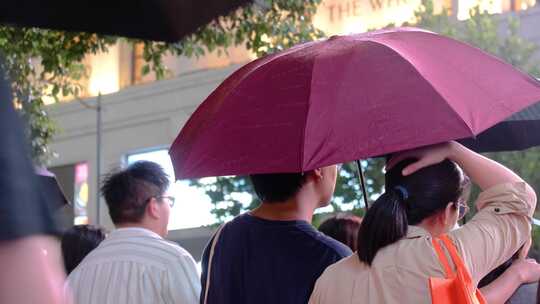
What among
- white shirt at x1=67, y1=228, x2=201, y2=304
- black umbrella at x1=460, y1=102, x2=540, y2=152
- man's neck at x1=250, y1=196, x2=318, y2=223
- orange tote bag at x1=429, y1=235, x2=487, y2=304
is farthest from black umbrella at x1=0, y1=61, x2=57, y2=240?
white shirt at x1=67, y1=228, x2=201, y2=304

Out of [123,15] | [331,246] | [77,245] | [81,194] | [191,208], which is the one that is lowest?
[81,194]

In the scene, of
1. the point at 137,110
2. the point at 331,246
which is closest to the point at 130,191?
the point at 331,246

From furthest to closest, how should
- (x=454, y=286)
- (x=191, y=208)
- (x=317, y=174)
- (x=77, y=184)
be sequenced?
(x=77, y=184)
(x=191, y=208)
(x=317, y=174)
(x=454, y=286)

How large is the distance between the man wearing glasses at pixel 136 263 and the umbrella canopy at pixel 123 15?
217 cm

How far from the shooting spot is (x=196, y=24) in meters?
2.37

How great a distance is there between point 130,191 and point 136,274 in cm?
56

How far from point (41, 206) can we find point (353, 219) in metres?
3.94

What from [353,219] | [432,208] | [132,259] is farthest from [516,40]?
[432,208]

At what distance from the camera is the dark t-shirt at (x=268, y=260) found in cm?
356

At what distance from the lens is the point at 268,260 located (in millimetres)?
3660

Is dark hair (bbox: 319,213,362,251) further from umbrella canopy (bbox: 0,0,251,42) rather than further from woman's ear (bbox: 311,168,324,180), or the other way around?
umbrella canopy (bbox: 0,0,251,42)

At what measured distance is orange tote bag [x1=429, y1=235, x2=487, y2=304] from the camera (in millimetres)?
2814

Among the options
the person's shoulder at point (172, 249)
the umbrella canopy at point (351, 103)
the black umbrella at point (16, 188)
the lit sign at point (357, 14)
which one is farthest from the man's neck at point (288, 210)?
the lit sign at point (357, 14)

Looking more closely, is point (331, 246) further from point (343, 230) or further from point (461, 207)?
point (343, 230)
